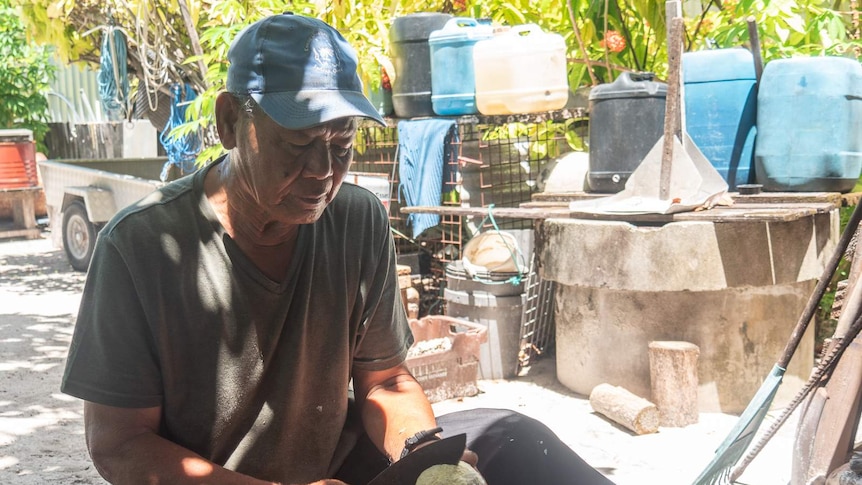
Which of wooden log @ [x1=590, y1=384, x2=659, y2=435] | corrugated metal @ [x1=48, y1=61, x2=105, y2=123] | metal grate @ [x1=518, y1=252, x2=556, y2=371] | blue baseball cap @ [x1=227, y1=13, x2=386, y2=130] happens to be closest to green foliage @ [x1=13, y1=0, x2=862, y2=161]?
metal grate @ [x1=518, y1=252, x2=556, y2=371]

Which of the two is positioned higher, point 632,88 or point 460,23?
point 460,23

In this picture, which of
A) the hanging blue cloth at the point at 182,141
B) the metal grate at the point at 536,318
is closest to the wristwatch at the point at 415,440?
the metal grate at the point at 536,318

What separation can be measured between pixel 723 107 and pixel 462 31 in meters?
1.90

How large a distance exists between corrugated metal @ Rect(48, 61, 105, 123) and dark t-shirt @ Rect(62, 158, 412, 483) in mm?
15211

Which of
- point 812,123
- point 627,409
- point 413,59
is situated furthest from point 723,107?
point 413,59

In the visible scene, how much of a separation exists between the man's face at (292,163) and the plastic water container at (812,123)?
12.6 feet

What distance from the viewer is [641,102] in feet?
17.9

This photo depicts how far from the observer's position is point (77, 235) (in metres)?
10.0

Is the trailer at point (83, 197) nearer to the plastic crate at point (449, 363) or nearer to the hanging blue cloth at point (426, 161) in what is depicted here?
the hanging blue cloth at point (426, 161)

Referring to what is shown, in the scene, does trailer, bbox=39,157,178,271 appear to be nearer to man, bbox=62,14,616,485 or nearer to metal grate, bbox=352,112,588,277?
metal grate, bbox=352,112,588,277

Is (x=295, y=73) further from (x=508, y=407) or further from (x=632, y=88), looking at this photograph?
(x=632, y=88)

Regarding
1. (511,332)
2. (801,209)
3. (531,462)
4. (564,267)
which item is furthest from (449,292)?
(531,462)

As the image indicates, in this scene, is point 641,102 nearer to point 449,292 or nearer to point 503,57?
point 503,57

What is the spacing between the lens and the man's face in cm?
190
